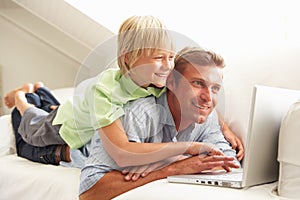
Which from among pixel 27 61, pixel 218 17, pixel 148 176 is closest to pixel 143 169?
pixel 148 176

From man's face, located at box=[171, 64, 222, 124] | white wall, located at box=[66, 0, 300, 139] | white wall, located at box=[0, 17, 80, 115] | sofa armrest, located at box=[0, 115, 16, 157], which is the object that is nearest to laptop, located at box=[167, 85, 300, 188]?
man's face, located at box=[171, 64, 222, 124]

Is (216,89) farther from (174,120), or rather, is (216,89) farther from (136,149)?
(136,149)

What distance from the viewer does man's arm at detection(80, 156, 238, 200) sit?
3.99ft

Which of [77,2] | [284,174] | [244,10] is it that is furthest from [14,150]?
[284,174]

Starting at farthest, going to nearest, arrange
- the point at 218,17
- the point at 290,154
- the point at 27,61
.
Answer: the point at 27,61
the point at 218,17
the point at 290,154

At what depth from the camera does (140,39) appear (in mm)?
1238

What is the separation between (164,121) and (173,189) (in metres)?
0.22

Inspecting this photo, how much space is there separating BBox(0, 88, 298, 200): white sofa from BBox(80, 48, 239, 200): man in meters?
0.09

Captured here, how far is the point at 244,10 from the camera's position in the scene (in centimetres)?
225

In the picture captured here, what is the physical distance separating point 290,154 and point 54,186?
765 millimetres

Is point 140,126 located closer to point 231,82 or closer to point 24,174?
point 231,82

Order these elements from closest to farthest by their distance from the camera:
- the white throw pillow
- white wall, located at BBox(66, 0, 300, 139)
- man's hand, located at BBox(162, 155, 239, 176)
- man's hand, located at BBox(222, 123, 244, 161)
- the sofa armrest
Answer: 1. the white throw pillow
2. man's hand, located at BBox(162, 155, 239, 176)
3. man's hand, located at BBox(222, 123, 244, 161)
4. the sofa armrest
5. white wall, located at BBox(66, 0, 300, 139)

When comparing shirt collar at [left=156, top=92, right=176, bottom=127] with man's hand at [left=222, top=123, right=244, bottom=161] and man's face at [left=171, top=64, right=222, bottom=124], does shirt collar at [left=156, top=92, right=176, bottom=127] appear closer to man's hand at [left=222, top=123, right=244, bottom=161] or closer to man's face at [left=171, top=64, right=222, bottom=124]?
man's face at [left=171, top=64, right=222, bottom=124]

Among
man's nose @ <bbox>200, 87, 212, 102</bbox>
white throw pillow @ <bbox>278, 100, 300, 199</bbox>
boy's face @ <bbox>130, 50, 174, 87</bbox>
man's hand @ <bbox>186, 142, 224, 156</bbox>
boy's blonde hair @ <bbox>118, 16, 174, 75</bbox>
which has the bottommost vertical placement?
man's hand @ <bbox>186, 142, 224, 156</bbox>
